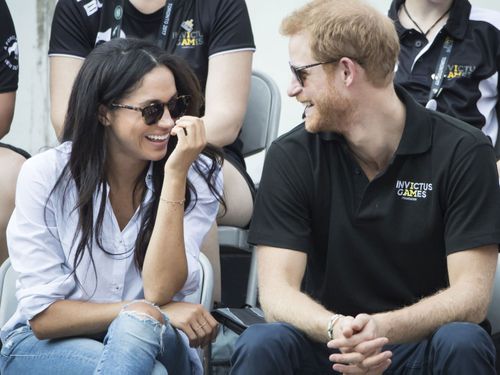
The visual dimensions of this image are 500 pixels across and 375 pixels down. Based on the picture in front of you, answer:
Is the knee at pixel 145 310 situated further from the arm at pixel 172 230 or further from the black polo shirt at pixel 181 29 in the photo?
the black polo shirt at pixel 181 29

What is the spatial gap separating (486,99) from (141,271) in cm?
180

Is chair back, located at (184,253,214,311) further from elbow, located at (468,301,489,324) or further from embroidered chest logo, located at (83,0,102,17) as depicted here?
embroidered chest logo, located at (83,0,102,17)

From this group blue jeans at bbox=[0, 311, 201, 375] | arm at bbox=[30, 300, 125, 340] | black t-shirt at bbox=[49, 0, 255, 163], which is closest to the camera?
blue jeans at bbox=[0, 311, 201, 375]

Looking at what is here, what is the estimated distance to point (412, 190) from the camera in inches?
139

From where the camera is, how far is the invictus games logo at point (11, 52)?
463cm

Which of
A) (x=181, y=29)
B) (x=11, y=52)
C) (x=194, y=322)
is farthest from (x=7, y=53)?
(x=194, y=322)

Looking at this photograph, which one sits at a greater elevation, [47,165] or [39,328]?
[47,165]

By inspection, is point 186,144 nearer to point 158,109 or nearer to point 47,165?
point 158,109

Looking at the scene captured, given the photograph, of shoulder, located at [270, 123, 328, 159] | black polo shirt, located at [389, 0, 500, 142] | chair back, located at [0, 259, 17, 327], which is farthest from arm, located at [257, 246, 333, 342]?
black polo shirt, located at [389, 0, 500, 142]

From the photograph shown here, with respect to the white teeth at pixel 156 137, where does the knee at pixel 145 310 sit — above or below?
below

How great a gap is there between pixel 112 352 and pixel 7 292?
67cm

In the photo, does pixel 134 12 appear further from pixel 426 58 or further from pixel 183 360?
pixel 183 360

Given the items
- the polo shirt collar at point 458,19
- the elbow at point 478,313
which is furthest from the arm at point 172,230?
the polo shirt collar at point 458,19

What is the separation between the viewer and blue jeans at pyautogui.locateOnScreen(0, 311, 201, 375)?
3.08 m
